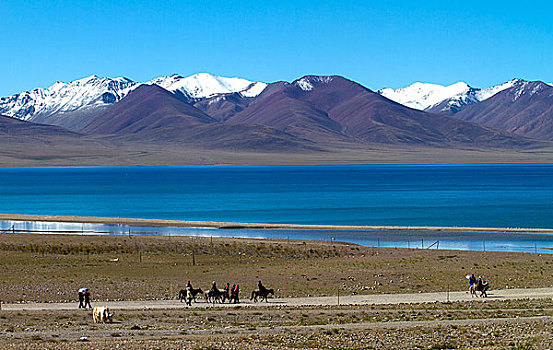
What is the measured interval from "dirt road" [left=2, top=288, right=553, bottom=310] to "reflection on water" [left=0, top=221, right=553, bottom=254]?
21707mm

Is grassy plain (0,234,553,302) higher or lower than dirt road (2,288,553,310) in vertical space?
higher

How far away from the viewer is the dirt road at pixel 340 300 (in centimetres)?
2872

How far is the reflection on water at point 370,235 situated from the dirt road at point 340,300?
21.7 metres

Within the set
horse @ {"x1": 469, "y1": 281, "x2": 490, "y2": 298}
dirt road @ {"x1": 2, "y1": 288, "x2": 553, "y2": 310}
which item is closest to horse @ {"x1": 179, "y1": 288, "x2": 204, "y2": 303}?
dirt road @ {"x1": 2, "y1": 288, "x2": 553, "y2": 310}

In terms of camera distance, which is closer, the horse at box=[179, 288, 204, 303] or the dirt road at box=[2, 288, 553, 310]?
the dirt road at box=[2, 288, 553, 310]

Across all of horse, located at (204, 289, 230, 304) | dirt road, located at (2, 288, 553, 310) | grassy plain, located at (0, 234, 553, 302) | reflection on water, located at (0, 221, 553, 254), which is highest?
reflection on water, located at (0, 221, 553, 254)

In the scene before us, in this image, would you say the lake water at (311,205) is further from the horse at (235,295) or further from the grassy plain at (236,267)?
the horse at (235,295)

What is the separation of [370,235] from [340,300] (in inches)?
1334

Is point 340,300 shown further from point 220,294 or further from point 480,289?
point 480,289

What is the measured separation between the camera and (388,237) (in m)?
62.1

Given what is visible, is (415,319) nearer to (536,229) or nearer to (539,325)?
(539,325)

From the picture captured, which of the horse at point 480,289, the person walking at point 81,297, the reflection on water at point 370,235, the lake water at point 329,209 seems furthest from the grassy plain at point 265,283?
the lake water at point 329,209

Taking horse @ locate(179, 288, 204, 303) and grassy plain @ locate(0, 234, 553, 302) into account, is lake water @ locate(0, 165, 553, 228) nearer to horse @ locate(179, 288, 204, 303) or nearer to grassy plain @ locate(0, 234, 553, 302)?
grassy plain @ locate(0, 234, 553, 302)

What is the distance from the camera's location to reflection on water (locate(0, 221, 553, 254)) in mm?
55609
